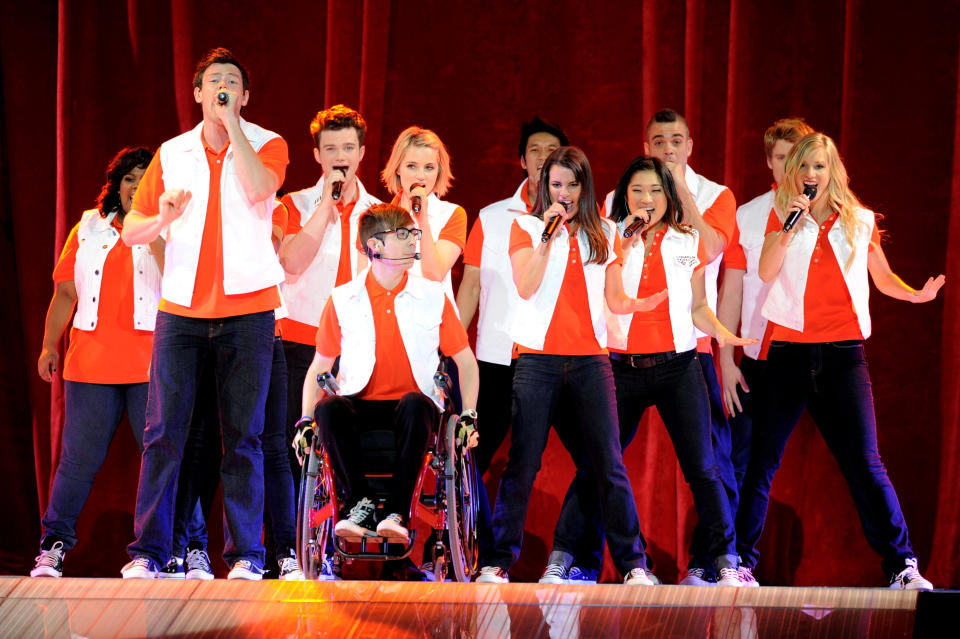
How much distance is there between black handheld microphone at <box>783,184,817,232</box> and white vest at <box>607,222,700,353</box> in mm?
316

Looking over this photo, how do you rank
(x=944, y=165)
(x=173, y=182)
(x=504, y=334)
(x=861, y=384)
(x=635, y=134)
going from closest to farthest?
1. (x=173, y=182)
2. (x=861, y=384)
3. (x=504, y=334)
4. (x=944, y=165)
5. (x=635, y=134)

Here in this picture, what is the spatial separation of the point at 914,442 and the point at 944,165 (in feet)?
3.78

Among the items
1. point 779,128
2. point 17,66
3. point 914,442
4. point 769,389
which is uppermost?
point 17,66

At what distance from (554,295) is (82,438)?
179 centimetres

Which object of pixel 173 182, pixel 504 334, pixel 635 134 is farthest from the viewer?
pixel 635 134

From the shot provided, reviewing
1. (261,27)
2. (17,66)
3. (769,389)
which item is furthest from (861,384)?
(17,66)

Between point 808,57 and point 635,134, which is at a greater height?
point 808,57

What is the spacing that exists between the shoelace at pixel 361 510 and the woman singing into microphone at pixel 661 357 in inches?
29.6

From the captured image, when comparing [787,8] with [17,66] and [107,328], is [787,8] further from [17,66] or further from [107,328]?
[17,66]

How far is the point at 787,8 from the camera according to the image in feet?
14.5

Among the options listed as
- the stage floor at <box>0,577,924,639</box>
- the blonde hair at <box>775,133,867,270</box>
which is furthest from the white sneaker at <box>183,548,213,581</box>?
the blonde hair at <box>775,133,867,270</box>

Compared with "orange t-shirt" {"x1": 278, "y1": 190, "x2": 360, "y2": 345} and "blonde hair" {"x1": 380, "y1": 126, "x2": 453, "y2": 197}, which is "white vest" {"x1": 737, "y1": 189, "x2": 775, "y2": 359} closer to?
"blonde hair" {"x1": 380, "y1": 126, "x2": 453, "y2": 197}

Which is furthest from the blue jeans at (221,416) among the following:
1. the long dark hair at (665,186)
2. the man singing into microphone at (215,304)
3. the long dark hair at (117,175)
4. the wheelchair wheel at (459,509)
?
the long dark hair at (665,186)

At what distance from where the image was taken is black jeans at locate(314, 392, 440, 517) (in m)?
2.95
